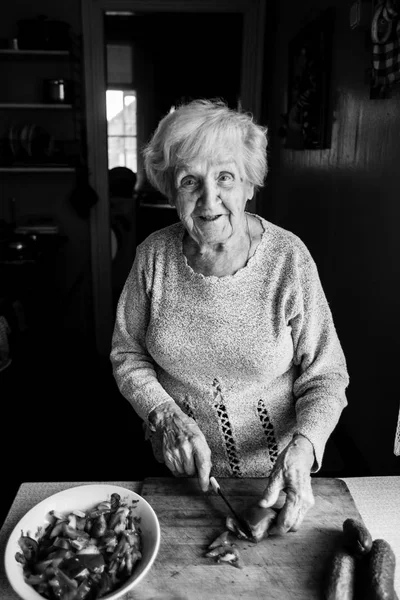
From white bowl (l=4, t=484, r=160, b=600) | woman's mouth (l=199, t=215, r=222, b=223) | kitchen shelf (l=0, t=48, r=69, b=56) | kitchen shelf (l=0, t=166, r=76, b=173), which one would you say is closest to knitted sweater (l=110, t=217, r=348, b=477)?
woman's mouth (l=199, t=215, r=222, b=223)

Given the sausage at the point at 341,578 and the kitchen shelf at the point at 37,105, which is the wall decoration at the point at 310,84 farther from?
the sausage at the point at 341,578

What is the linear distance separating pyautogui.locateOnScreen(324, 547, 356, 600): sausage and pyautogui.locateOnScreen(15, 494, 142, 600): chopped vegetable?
0.30m

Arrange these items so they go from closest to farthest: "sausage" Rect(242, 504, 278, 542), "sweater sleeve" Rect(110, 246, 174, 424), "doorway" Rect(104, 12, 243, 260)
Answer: "sausage" Rect(242, 504, 278, 542), "sweater sleeve" Rect(110, 246, 174, 424), "doorway" Rect(104, 12, 243, 260)

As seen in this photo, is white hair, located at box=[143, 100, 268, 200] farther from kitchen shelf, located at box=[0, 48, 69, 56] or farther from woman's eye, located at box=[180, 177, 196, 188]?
kitchen shelf, located at box=[0, 48, 69, 56]

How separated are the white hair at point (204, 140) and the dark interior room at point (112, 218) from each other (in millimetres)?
413

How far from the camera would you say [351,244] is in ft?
6.66

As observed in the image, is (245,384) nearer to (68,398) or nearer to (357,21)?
(357,21)

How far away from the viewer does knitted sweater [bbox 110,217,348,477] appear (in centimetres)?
120

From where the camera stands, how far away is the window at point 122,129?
5793 millimetres

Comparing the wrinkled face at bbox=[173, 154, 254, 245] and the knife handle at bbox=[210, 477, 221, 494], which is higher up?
the wrinkled face at bbox=[173, 154, 254, 245]

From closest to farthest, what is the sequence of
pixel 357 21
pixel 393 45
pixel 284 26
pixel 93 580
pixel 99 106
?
pixel 93 580
pixel 393 45
pixel 357 21
pixel 284 26
pixel 99 106

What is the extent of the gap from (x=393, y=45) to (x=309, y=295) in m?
0.77

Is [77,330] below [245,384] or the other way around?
below

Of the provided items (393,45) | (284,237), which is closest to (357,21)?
(393,45)
